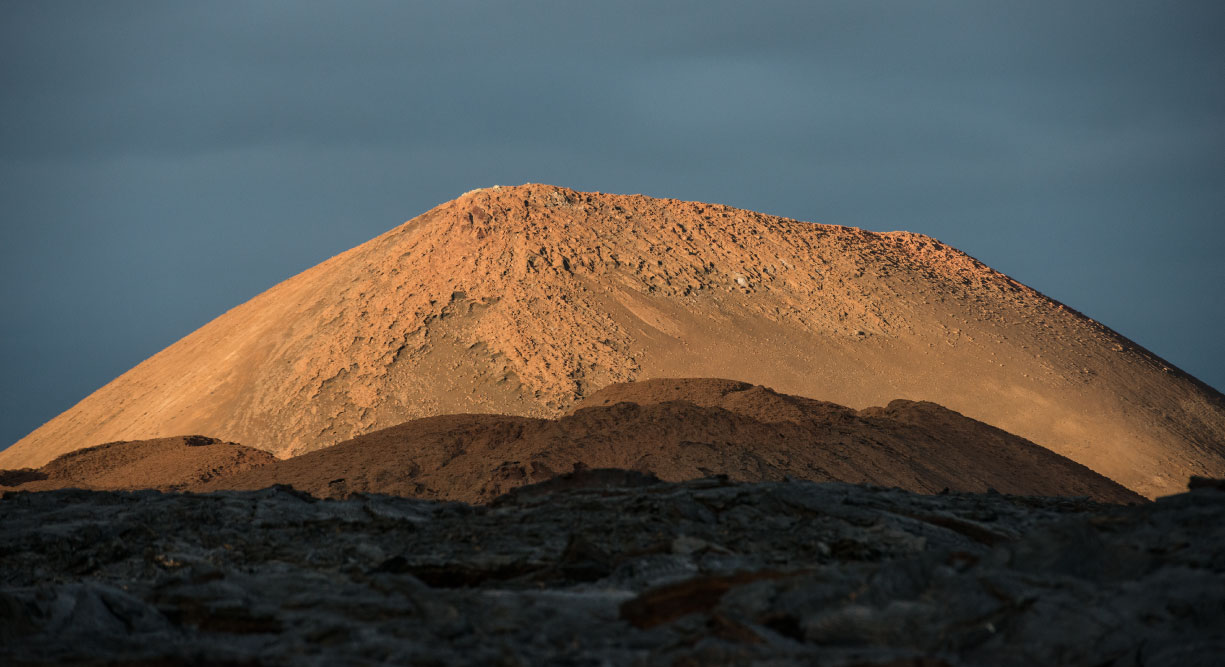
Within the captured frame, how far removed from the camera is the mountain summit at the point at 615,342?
3256cm

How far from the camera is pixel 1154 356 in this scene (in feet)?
147

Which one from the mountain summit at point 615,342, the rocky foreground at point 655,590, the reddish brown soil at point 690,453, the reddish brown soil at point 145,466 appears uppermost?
the mountain summit at point 615,342

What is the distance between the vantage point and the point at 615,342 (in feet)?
114

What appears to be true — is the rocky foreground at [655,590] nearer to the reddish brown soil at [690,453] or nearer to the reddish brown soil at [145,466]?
the reddish brown soil at [690,453]

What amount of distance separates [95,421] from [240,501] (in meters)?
28.3

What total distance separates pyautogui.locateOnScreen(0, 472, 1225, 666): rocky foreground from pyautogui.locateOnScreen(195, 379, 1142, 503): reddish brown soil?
7155 millimetres

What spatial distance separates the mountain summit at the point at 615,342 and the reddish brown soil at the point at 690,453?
8.20 m

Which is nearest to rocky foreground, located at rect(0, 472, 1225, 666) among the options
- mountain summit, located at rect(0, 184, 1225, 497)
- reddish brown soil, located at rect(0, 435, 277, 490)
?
reddish brown soil, located at rect(0, 435, 277, 490)

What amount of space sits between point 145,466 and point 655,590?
71.8 feet

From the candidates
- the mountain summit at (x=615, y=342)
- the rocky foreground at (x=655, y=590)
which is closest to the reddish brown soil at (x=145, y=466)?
the mountain summit at (x=615, y=342)

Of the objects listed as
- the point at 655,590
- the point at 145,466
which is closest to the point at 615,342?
the point at 145,466

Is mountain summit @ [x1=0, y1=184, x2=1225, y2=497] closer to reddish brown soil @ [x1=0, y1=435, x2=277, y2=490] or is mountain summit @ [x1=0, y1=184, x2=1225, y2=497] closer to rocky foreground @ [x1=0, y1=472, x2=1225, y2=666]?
reddish brown soil @ [x1=0, y1=435, x2=277, y2=490]

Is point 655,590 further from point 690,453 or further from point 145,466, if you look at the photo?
point 145,466

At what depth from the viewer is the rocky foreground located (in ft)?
18.2
